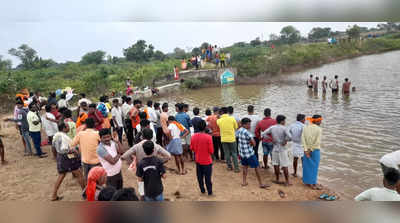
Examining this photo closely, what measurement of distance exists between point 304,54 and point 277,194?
1023 inches

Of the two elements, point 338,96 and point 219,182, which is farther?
point 338,96

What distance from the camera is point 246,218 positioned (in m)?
0.54

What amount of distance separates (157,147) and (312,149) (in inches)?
124

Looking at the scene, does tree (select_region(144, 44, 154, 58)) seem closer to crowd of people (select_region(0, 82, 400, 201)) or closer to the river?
the river

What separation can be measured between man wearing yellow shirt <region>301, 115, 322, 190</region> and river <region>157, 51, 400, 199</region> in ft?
1.92

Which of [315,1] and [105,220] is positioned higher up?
[315,1]

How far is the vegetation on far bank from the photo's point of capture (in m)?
16.4

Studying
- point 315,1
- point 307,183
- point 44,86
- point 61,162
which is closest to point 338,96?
point 307,183

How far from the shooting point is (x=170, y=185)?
18.0 feet

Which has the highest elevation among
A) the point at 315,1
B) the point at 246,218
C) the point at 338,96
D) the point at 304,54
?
the point at 304,54

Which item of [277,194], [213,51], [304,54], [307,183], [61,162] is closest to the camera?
[61,162]

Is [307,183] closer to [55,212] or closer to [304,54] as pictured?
[55,212]

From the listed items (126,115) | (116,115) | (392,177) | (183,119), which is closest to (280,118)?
(183,119)

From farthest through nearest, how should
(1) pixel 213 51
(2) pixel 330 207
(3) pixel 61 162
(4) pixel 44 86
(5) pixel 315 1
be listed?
(1) pixel 213 51
(4) pixel 44 86
(3) pixel 61 162
(5) pixel 315 1
(2) pixel 330 207
